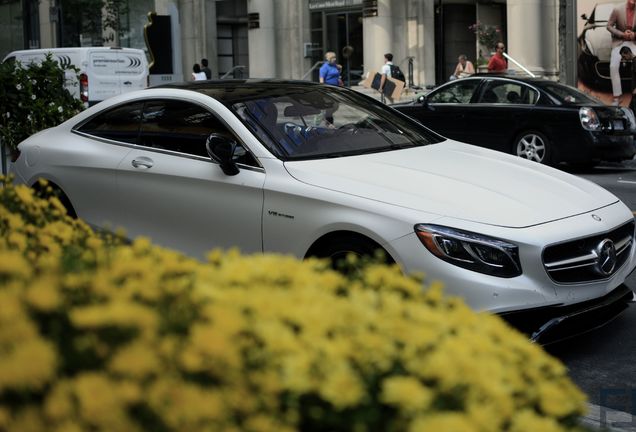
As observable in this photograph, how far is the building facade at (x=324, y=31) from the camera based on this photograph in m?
29.2

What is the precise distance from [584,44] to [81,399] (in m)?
21.0

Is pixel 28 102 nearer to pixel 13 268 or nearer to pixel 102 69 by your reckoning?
pixel 13 268

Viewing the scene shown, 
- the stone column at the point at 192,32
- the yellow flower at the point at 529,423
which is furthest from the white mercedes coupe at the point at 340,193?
the stone column at the point at 192,32

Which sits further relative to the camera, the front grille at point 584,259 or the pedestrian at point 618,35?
the pedestrian at point 618,35

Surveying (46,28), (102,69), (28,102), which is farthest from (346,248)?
(46,28)

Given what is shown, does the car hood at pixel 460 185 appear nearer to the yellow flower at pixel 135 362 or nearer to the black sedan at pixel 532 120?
the yellow flower at pixel 135 362

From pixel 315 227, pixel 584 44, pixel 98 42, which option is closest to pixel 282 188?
pixel 315 227

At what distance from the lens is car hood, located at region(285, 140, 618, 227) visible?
5.20 metres


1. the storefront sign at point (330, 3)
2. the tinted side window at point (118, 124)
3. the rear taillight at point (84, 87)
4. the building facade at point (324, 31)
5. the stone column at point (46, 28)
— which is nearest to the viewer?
the tinted side window at point (118, 124)

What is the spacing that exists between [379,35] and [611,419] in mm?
Result: 28498

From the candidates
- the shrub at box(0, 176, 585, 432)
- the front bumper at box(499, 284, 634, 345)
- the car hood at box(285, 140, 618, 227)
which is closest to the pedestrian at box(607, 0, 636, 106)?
the car hood at box(285, 140, 618, 227)

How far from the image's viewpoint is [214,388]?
5.32 feet

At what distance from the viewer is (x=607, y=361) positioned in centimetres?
559

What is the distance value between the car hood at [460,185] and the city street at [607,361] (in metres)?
0.83
